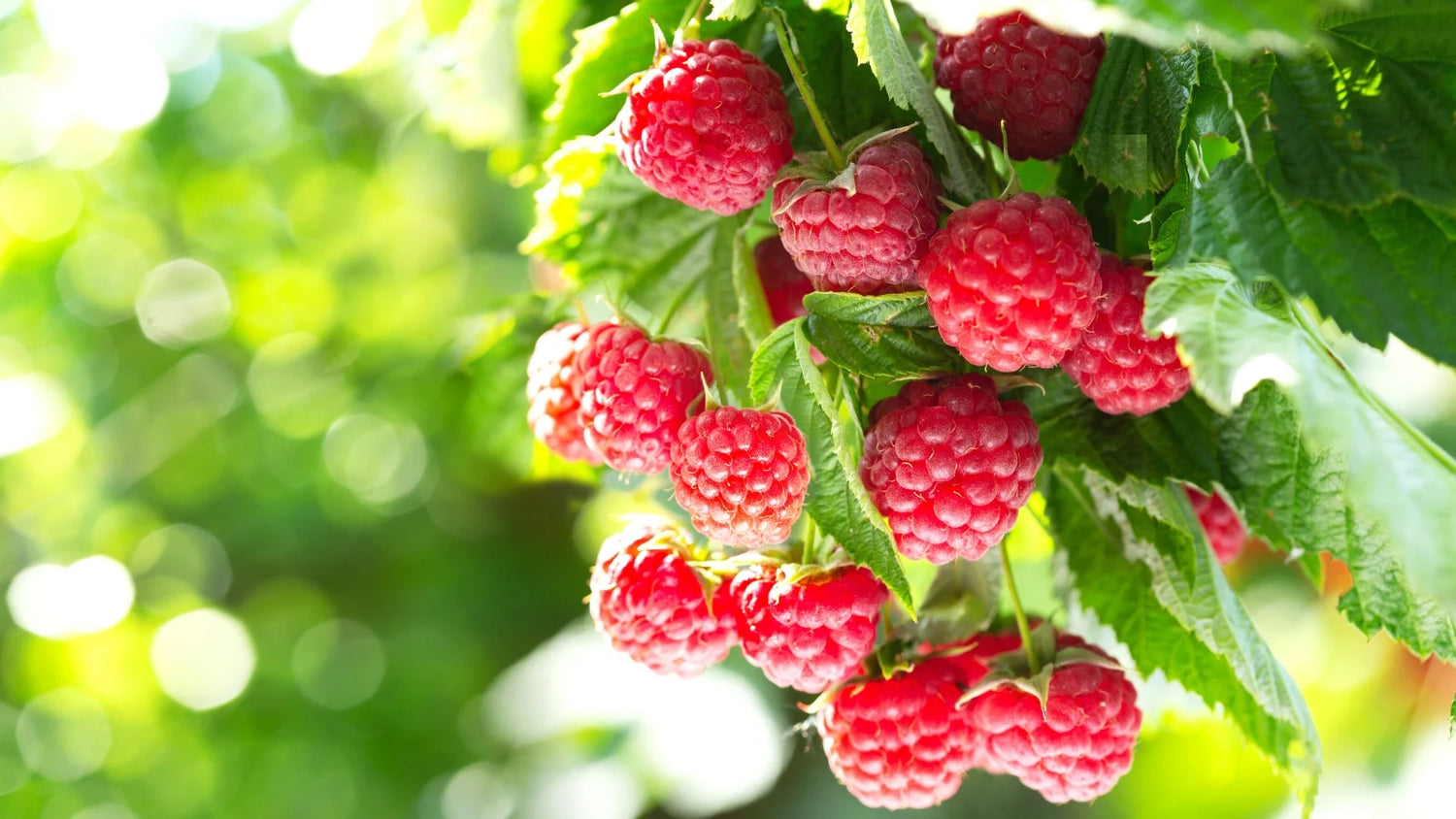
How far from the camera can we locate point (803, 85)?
1.36ft

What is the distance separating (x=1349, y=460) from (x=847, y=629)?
0.21m

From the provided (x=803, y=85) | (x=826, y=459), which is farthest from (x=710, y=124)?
(x=826, y=459)

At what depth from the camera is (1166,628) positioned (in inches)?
20.8

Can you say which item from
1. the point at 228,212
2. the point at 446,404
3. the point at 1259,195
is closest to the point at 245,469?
the point at 228,212

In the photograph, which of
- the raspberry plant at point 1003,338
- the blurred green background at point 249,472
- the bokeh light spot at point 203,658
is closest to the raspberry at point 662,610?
the raspberry plant at point 1003,338

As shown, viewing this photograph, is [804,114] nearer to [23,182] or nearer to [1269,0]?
[1269,0]

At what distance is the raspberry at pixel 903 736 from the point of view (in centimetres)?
51

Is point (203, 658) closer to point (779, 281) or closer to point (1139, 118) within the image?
point (779, 281)

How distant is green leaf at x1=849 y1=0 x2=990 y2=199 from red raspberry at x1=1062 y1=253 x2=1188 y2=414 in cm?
6

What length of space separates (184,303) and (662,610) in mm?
1487

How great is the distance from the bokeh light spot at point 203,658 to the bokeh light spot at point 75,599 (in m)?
0.10

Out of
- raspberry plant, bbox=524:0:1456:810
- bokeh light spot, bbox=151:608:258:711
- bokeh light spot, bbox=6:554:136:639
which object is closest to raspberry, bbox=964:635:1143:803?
raspberry plant, bbox=524:0:1456:810

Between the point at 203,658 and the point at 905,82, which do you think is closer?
the point at 905,82

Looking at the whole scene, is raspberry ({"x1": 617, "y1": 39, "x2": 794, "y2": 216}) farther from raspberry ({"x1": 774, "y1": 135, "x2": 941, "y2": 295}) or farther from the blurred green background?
the blurred green background
